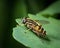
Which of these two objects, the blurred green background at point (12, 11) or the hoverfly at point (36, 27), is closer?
the hoverfly at point (36, 27)

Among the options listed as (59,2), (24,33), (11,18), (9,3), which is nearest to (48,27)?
(24,33)

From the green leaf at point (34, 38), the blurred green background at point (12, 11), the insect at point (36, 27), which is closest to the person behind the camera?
the green leaf at point (34, 38)

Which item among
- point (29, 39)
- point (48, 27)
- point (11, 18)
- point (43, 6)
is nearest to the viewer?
point (29, 39)

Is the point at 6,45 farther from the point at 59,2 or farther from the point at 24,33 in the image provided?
the point at 24,33

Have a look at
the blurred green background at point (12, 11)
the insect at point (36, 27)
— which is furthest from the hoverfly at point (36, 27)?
the blurred green background at point (12, 11)

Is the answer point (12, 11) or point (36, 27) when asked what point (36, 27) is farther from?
point (12, 11)

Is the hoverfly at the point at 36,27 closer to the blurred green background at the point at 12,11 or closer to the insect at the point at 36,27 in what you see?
the insect at the point at 36,27

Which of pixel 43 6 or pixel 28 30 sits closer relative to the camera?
pixel 28 30

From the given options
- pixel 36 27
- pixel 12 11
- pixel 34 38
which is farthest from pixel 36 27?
pixel 12 11
